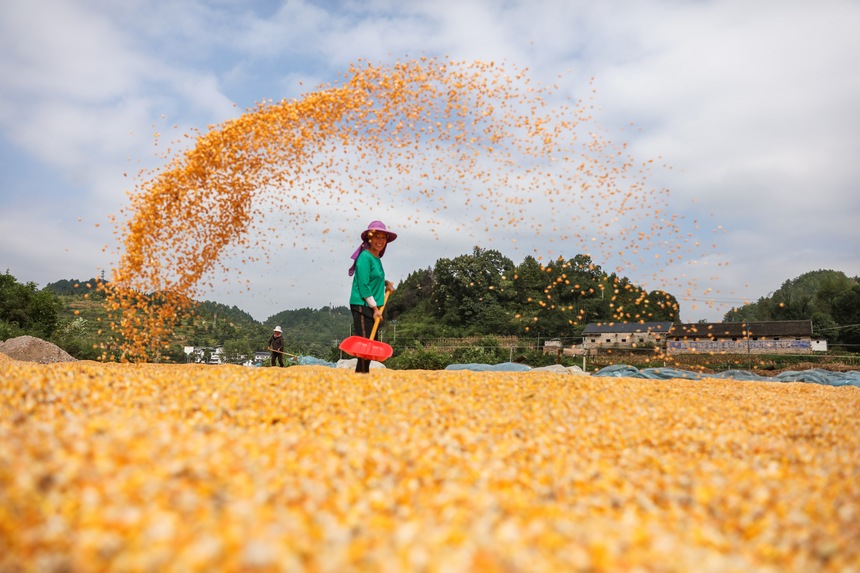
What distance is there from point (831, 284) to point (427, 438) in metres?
56.7

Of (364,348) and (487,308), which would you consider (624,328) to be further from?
(364,348)

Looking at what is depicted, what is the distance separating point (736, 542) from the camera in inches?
91.7

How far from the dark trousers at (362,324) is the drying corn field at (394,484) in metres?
1.79

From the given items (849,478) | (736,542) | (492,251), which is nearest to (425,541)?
(736,542)

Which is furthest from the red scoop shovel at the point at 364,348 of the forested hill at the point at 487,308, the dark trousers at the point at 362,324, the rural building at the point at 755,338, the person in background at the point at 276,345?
the rural building at the point at 755,338

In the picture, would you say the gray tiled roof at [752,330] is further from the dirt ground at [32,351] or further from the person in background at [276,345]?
the dirt ground at [32,351]

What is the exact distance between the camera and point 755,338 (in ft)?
111

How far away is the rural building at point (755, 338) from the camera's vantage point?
27.6 m

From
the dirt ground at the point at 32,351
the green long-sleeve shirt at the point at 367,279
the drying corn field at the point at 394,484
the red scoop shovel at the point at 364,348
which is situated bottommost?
the drying corn field at the point at 394,484

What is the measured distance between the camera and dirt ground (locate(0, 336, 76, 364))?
12859 mm

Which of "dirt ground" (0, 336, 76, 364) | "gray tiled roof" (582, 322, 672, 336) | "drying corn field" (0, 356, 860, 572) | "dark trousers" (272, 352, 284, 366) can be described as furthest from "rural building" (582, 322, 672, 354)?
"drying corn field" (0, 356, 860, 572)

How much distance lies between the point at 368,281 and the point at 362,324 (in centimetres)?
57

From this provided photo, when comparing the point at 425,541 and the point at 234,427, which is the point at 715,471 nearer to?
the point at 425,541

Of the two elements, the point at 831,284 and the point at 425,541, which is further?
the point at 831,284
